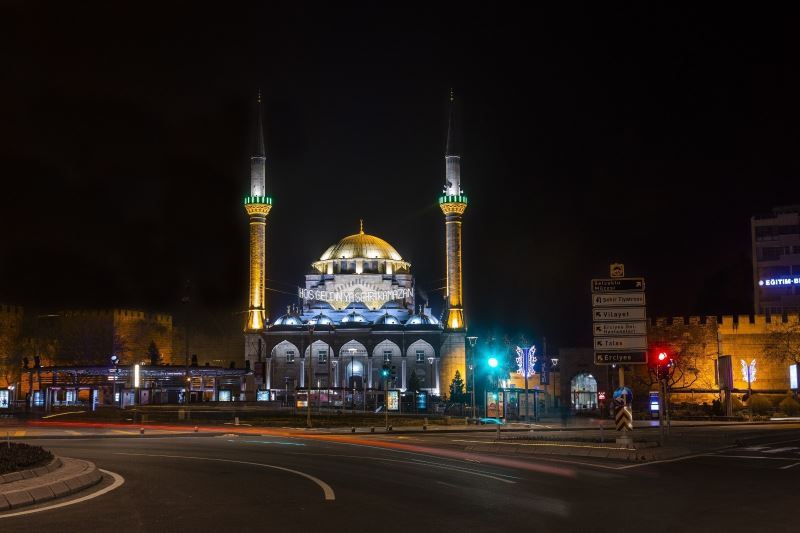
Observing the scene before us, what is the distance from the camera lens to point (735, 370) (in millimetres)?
71000

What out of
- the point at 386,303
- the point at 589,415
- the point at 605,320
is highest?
the point at 386,303

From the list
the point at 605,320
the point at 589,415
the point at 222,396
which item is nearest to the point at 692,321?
the point at 589,415

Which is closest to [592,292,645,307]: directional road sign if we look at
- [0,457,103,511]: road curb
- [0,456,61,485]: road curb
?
[0,457,103,511]: road curb

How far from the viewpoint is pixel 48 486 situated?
526 inches

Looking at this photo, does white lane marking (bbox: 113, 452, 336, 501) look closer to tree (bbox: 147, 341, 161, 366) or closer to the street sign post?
the street sign post

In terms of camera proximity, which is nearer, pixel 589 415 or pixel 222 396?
pixel 589 415

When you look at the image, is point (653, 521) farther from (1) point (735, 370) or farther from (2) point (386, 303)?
(2) point (386, 303)

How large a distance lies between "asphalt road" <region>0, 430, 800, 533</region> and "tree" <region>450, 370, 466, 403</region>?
53.0m

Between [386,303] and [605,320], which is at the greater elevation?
[386,303]

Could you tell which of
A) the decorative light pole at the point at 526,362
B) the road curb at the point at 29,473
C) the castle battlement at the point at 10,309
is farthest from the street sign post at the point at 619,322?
the castle battlement at the point at 10,309

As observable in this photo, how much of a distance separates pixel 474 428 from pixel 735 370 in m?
39.1

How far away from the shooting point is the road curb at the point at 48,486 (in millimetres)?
12359

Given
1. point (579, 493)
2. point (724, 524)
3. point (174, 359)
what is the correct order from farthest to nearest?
point (174, 359) → point (579, 493) → point (724, 524)

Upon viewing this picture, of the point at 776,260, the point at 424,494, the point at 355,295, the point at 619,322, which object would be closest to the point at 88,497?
the point at 424,494
